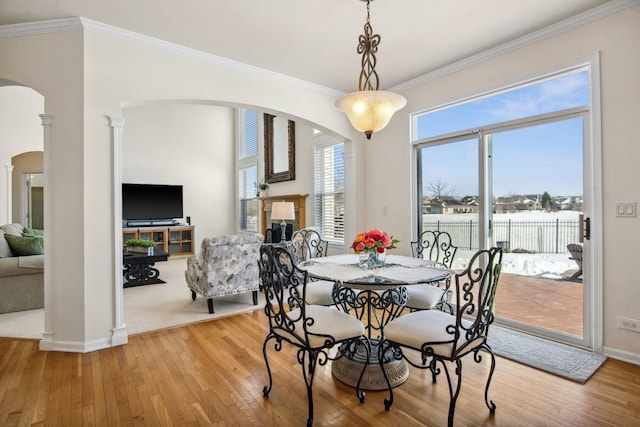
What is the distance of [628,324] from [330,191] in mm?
4100

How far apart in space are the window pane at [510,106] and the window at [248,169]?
4959 mm

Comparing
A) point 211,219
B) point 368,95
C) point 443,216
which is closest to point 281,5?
point 368,95

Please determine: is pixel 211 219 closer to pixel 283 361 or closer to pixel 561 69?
pixel 283 361

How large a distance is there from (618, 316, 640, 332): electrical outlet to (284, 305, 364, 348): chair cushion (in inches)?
86.0

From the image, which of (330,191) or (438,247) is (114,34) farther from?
(438,247)

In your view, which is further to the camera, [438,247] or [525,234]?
[438,247]

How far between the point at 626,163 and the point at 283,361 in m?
3.12

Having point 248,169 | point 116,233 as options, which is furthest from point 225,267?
point 248,169

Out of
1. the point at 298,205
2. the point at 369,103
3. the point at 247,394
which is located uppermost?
the point at 369,103

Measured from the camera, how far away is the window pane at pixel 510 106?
294cm

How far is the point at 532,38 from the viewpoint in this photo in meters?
3.07

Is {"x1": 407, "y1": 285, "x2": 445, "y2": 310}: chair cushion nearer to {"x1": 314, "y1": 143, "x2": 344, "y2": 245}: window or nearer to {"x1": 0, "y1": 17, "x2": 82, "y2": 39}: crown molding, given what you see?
{"x1": 314, "y1": 143, "x2": 344, "y2": 245}: window

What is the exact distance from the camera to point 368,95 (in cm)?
234

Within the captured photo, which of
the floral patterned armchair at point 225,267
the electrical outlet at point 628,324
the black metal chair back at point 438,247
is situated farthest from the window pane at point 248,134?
the electrical outlet at point 628,324
